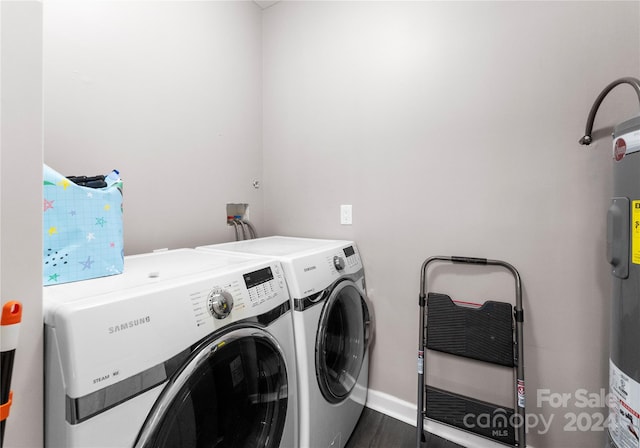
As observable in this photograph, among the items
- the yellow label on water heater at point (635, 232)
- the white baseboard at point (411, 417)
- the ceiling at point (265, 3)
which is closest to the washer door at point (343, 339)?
the white baseboard at point (411, 417)

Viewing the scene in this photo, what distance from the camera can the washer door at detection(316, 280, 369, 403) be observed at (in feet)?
4.15

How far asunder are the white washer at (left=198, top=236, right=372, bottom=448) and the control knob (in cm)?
32

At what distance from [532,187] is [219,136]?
5.34 ft

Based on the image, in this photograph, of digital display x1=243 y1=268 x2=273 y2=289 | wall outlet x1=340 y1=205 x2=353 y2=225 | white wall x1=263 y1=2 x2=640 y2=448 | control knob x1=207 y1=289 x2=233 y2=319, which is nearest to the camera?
control knob x1=207 y1=289 x2=233 y2=319

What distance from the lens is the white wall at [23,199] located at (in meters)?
0.53

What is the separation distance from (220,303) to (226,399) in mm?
314

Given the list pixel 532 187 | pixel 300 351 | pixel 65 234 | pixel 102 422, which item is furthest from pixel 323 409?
pixel 532 187

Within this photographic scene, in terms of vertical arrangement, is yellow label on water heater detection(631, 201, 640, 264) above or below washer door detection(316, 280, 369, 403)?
above

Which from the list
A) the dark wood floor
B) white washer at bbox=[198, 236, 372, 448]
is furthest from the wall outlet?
the dark wood floor

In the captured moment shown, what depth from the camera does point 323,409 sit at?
1.21 meters

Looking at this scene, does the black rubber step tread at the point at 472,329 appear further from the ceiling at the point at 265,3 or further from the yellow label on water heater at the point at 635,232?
the ceiling at the point at 265,3

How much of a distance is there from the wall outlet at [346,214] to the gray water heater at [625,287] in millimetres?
1096

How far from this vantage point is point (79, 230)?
855 mm

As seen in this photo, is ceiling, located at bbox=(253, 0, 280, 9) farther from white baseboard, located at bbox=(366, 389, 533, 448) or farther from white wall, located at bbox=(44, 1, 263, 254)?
white baseboard, located at bbox=(366, 389, 533, 448)
